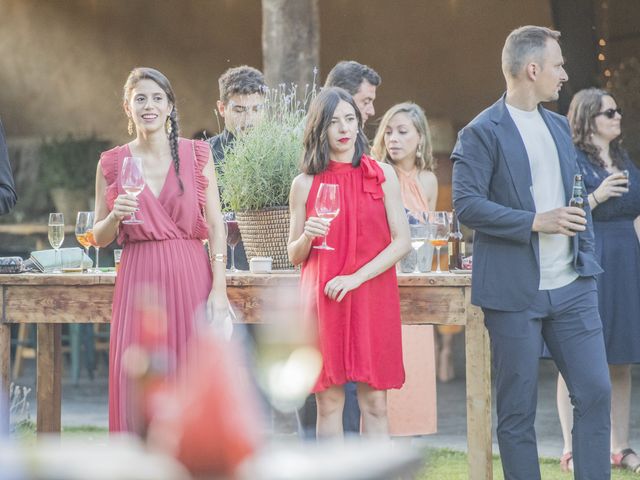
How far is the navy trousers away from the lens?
4066 mm

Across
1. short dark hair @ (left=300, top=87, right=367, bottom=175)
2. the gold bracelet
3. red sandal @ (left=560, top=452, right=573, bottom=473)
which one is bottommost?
red sandal @ (left=560, top=452, right=573, bottom=473)

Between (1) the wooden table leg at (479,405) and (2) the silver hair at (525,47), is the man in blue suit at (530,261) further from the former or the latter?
(1) the wooden table leg at (479,405)

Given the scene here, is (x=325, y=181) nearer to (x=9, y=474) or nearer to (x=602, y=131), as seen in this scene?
(x=602, y=131)

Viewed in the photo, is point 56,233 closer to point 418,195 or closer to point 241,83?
point 241,83

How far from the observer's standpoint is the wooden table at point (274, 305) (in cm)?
453

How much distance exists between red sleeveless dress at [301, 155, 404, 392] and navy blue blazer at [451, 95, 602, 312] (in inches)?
13.8

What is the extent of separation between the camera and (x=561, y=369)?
417 centimetres

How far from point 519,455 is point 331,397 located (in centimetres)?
72

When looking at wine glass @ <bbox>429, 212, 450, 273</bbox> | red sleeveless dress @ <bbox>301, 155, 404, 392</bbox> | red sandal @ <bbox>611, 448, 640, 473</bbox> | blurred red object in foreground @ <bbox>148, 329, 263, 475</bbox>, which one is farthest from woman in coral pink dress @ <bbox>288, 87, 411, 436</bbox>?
blurred red object in foreground @ <bbox>148, 329, 263, 475</bbox>

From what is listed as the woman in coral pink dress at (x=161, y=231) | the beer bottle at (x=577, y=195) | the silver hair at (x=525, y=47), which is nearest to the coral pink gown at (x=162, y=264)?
the woman in coral pink dress at (x=161, y=231)

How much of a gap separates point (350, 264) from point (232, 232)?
0.79 meters

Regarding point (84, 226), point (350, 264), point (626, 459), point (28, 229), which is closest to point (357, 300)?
point (350, 264)

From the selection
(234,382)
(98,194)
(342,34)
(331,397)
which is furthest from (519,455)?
(342,34)

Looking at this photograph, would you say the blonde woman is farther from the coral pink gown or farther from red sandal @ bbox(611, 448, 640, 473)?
the coral pink gown
